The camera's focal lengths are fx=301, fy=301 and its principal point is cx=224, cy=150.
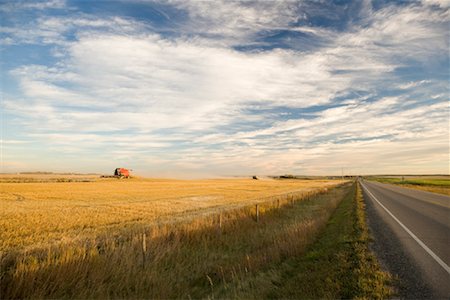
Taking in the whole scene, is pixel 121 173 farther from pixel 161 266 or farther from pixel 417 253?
pixel 417 253

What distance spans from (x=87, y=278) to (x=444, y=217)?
756 inches

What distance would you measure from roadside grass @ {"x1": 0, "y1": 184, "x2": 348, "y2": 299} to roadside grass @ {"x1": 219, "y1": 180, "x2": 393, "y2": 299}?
0.09 m

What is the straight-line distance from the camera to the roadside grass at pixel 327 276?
689 cm

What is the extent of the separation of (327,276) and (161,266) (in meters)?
6.15

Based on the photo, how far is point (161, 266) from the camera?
11.3 metres

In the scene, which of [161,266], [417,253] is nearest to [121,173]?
[161,266]

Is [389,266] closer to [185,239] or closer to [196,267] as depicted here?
[196,267]

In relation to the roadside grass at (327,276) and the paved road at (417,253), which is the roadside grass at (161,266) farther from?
the paved road at (417,253)

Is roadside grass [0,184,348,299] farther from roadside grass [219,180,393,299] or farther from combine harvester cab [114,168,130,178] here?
Answer: combine harvester cab [114,168,130,178]

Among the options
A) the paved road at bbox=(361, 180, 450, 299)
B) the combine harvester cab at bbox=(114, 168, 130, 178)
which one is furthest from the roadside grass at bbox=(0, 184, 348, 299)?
the combine harvester cab at bbox=(114, 168, 130, 178)

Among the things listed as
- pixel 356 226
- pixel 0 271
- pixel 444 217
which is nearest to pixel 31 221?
pixel 0 271

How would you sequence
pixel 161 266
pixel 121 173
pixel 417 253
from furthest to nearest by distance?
pixel 121 173 → pixel 161 266 → pixel 417 253

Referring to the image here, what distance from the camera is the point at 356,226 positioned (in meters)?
15.0

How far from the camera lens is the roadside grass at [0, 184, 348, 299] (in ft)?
27.0
